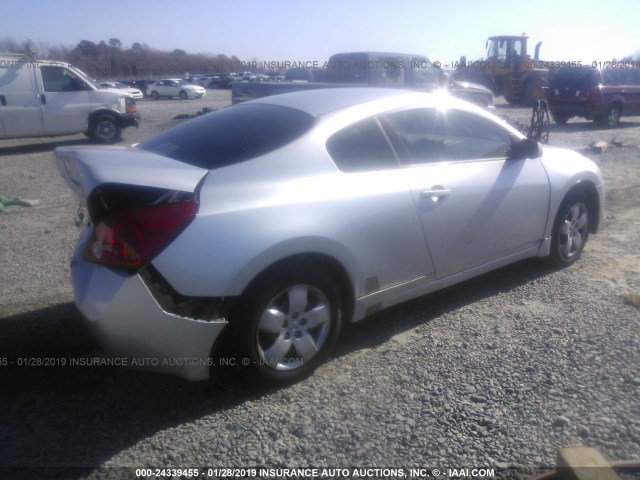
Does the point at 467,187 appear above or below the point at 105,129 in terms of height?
above

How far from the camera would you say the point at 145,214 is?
2.74 metres

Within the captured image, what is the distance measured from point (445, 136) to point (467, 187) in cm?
48

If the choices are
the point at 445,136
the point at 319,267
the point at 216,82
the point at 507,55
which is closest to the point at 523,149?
the point at 445,136

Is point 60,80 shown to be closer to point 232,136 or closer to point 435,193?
point 232,136

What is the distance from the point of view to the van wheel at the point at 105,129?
534 inches

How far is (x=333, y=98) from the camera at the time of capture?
12.9ft

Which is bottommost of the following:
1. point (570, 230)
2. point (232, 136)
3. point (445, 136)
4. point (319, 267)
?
point (570, 230)

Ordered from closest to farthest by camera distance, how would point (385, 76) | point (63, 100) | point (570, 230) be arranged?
point (570, 230) < point (63, 100) < point (385, 76)

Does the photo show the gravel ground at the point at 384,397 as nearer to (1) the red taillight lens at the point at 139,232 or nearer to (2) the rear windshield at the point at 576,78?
(1) the red taillight lens at the point at 139,232

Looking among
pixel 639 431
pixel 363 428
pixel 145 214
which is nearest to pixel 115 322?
pixel 145 214

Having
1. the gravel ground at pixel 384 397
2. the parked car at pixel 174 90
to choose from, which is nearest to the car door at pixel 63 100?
the gravel ground at pixel 384 397

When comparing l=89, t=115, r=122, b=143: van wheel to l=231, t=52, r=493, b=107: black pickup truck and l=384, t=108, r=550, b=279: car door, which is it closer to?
l=231, t=52, r=493, b=107: black pickup truck

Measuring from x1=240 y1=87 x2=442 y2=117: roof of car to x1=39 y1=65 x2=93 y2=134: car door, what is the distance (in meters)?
10.4

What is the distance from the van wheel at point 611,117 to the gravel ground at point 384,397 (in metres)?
14.0
